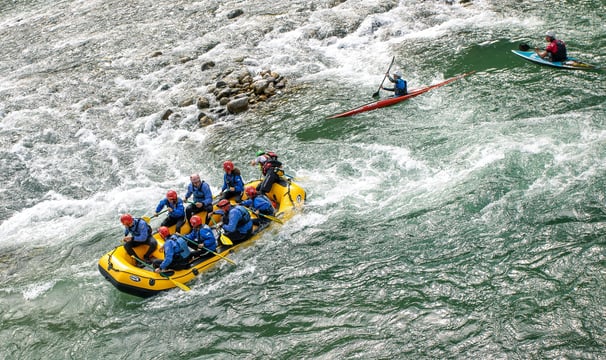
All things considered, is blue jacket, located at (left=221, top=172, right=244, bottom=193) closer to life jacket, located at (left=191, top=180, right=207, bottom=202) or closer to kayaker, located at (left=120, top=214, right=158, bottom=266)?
life jacket, located at (left=191, top=180, right=207, bottom=202)

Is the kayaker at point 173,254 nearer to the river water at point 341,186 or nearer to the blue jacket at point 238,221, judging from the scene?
the river water at point 341,186

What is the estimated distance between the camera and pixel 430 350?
852cm

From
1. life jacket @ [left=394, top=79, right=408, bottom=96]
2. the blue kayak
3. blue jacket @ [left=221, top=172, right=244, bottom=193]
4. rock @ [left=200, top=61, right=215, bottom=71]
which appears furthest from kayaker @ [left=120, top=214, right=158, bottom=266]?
the blue kayak

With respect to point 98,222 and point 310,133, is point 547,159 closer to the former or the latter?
point 310,133

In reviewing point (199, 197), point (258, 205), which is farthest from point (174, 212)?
point (258, 205)

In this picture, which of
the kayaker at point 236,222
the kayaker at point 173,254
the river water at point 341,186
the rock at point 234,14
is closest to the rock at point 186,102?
the river water at point 341,186

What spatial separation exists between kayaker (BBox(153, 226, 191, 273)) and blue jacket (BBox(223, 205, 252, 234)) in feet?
3.25

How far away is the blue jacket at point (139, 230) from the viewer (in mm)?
11180

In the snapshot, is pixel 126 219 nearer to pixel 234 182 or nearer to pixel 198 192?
pixel 198 192

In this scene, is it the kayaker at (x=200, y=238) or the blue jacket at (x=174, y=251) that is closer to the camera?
the blue jacket at (x=174, y=251)

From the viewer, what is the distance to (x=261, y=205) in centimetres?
1211

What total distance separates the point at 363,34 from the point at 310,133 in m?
7.40

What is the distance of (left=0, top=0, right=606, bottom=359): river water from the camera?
929 centimetres

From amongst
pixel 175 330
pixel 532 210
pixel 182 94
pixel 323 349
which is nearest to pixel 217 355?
pixel 175 330
